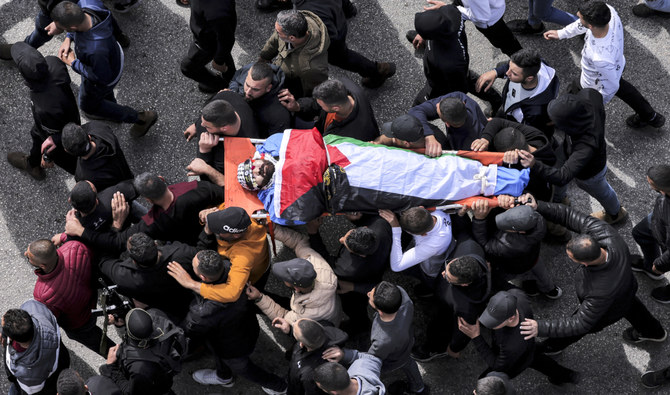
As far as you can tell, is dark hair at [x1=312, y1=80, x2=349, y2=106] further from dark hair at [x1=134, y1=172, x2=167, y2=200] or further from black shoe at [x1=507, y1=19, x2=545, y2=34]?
black shoe at [x1=507, y1=19, x2=545, y2=34]

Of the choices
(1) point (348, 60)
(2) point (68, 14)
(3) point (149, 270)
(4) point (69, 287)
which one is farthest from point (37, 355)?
(1) point (348, 60)

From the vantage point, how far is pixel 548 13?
856 centimetres

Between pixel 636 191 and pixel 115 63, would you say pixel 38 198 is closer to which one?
pixel 115 63

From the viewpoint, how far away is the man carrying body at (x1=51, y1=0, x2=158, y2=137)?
7.60 m

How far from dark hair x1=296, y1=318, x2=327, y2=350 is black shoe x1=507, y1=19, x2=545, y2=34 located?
438cm

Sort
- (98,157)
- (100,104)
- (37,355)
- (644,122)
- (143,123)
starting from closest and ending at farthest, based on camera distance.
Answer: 1. (37,355)
2. (98,157)
3. (100,104)
4. (644,122)
5. (143,123)

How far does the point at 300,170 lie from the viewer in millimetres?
6820

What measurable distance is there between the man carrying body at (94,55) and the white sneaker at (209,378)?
273 centimetres

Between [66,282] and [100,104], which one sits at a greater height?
[100,104]

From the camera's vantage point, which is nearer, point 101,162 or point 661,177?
point 661,177

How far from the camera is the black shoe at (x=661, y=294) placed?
7765 millimetres

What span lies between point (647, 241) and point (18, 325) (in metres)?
5.63

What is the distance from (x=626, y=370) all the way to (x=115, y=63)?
5.84 m

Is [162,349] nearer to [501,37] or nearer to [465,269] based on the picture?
[465,269]
